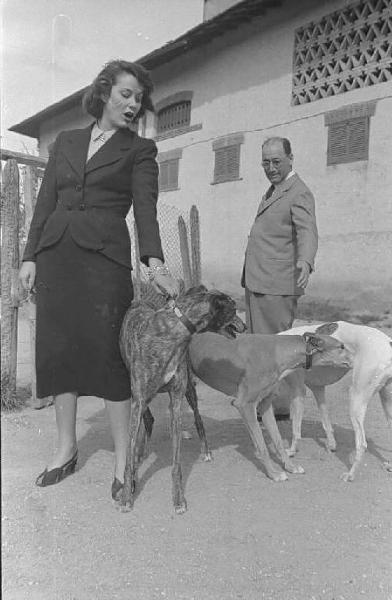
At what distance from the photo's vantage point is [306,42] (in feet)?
26.6

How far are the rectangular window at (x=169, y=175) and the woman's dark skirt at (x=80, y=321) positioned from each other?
6.92m

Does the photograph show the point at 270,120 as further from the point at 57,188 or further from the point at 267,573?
the point at 267,573

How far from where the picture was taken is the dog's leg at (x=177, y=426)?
2467 millimetres

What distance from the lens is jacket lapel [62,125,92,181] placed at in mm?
2473

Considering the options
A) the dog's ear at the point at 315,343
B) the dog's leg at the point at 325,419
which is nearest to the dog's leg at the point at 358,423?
the dog's ear at the point at 315,343

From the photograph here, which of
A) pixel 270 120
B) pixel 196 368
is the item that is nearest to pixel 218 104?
pixel 270 120

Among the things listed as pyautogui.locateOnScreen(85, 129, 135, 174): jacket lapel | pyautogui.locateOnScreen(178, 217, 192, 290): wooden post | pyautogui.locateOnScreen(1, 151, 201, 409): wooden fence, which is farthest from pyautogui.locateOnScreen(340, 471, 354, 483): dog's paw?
pyautogui.locateOnScreen(178, 217, 192, 290): wooden post

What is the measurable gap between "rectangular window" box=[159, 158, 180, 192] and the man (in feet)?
19.0

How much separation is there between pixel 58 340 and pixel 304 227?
1748mm

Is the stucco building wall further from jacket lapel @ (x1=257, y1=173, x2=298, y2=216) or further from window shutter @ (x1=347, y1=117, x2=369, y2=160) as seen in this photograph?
jacket lapel @ (x1=257, y1=173, x2=298, y2=216)

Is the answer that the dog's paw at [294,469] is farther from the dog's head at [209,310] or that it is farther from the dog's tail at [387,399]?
the dog's head at [209,310]

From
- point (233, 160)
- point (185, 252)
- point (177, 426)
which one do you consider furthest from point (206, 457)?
point (233, 160)

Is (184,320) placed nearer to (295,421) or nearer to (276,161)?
(295,421)

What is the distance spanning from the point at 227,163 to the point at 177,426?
700 cm
